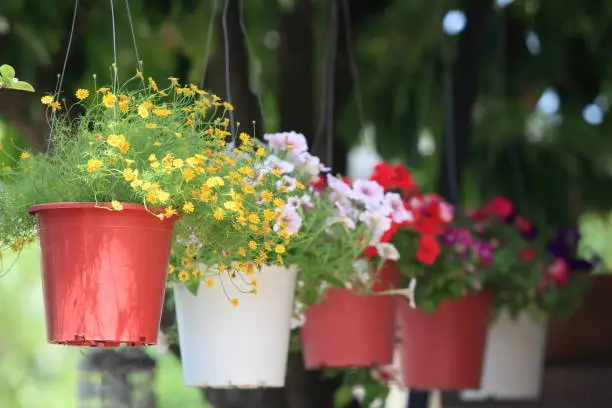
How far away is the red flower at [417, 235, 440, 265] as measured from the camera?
2.15 meters

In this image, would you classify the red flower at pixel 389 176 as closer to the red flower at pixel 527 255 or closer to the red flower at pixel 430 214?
the red flower at pixel 430 214

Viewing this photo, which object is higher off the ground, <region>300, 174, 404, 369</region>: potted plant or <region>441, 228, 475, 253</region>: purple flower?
<region>441, 228, 475, 253</region>: purple flower

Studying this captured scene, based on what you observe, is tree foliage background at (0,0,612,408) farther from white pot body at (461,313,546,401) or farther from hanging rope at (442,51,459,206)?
white pot body at (461,313,546,401)

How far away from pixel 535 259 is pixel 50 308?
1445mm

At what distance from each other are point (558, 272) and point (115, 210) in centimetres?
160

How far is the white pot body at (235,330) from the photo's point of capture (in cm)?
174

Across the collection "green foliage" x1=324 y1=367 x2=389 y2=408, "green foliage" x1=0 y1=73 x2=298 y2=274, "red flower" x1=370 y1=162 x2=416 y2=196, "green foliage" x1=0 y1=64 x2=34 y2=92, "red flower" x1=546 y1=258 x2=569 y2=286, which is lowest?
"green foliage" x1=324 y1=367 x2=389 y2=408

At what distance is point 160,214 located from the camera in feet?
4.38

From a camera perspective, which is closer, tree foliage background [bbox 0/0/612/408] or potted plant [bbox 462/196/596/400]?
potted plant [bbox 462/196/596/400]

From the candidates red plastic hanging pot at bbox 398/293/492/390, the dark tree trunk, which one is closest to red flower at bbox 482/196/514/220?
red plastic hanging pot at bbox 398/293/492/390

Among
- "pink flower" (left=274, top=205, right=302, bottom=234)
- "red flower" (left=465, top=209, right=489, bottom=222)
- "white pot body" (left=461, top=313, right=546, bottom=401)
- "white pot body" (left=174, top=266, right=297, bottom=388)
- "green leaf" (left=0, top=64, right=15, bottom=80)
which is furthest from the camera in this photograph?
"white pot body" (left=461, top=313, right=546, bottom=401)

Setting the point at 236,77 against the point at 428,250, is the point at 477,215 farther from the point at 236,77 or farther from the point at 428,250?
the point at 236,77

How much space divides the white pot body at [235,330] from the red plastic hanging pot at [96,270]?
366 mm

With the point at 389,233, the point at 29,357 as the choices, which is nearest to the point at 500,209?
the point at 389,233
